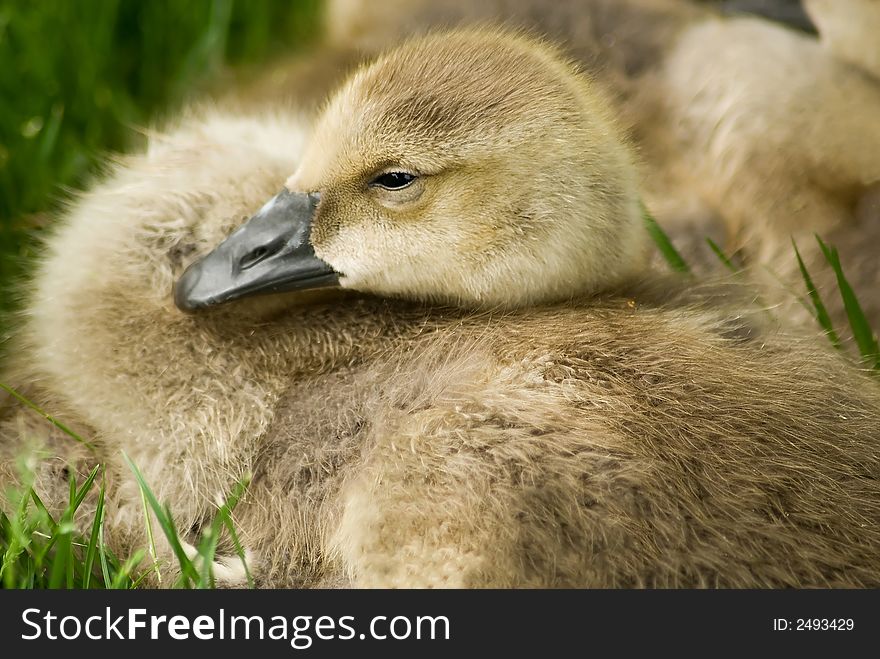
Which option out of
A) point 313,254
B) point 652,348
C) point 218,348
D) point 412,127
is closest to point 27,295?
point 218,348

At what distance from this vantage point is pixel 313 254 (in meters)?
1.45

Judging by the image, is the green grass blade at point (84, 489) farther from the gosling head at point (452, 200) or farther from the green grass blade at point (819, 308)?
the green grass blade at point (819, 308)

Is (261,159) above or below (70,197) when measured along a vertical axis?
below

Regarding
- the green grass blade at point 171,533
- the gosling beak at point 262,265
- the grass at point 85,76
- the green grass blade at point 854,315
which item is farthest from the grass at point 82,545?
the green grass blade at point 854,315

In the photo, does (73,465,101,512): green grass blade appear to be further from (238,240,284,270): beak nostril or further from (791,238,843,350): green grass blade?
(791,238,843,350): green grass blade

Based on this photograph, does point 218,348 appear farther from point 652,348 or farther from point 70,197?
point 70,197

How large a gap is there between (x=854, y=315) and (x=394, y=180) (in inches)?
28.4

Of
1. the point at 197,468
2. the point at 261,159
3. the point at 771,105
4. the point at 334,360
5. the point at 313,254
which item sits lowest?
the point at 197,468

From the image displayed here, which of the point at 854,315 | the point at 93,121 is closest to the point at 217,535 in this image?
the point at 854,315

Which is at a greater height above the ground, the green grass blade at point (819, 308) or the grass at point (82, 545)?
the green grass blade at point (819, 308)

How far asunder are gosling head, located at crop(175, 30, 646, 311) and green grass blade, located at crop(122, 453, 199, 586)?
0.22 m

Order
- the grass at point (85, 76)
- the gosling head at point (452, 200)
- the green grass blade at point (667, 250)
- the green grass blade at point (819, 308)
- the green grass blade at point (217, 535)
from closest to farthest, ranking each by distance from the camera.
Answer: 1. the green grass blade at point (217, 535)
2. the gosling head at point (452, 200)
3. the green grass blade at point (819, 308)
4. the green grass blade at point (667, 250)
5. the grass at point (85, 76)

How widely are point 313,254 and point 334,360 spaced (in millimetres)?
132

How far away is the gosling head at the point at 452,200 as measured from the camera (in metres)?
1.41
